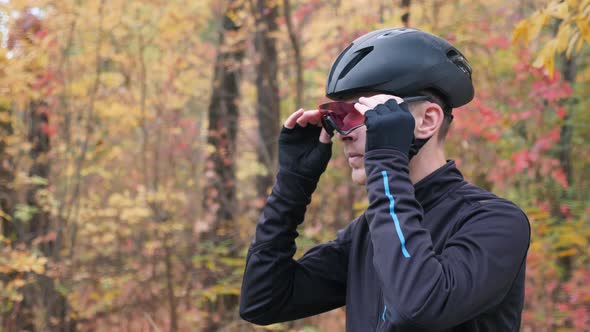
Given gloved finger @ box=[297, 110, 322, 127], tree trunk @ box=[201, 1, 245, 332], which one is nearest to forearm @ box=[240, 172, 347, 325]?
gloved finger @ box=[297, 110, 322, 127]

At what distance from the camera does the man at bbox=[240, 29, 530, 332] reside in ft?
5.20

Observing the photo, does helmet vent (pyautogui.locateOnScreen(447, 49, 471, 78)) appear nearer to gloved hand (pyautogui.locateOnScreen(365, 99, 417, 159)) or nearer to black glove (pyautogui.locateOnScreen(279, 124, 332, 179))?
gloved hand (pyautogui.locateOnScreen(365, 99, 417, 159))

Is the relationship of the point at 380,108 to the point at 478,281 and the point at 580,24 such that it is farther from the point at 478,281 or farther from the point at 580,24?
the point at 580,24

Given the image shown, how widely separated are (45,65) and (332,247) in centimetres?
578

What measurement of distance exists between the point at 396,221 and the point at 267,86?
609cm

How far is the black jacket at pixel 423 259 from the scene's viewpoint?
1.56 m

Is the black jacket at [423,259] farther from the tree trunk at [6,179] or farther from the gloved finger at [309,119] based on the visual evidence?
the tree trunk at [6,179]

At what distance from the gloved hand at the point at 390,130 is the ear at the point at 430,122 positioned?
0.67 feet

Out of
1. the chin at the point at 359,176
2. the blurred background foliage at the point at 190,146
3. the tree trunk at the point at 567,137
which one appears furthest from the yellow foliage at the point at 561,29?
the tree trunk at the point at 567,137

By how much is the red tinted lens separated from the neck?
0.75ft

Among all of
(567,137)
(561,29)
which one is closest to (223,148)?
(567,137)

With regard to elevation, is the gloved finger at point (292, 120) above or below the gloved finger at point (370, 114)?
below

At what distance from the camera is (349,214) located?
7633 mm

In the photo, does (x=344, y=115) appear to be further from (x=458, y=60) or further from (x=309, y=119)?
(x=458, y=60)
